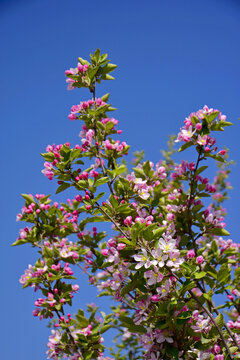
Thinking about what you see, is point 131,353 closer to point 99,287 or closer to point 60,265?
point 99,287

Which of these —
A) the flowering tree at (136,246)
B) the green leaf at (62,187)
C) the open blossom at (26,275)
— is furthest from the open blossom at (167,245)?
the open blossom at (26,275)

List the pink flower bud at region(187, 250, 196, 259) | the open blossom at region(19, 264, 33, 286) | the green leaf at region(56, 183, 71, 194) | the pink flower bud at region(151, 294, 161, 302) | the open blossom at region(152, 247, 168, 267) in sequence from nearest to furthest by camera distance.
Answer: the open blossom at region(152, 247, 168, 267)
the pink flower bud at region(151, 294, 161, 302)
the pink flower bud at region(187, 250, 196, 259)
the green leaf at region(56, 183, 71, 194)
the open blossom at region(19, 264, 33, 286)

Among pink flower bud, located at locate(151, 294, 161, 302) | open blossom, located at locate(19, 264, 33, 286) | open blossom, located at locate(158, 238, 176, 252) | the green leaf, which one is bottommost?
pink flower bud, located at locate(151, 294, 161, 302)

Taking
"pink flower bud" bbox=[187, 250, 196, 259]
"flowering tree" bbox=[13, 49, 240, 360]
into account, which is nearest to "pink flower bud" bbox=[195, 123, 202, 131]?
"flowering tree" bbox=[13, 49, 240, 360]

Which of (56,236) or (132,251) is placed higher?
(56,236)

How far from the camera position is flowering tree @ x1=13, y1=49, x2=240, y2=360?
2287mm

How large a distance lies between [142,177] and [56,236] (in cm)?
122

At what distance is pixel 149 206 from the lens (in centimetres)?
302

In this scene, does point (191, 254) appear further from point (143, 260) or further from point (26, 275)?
point (26, 275)

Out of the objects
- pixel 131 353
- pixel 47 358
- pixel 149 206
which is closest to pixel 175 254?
pixel 149 206

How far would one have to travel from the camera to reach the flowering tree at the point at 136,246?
7.50 feet

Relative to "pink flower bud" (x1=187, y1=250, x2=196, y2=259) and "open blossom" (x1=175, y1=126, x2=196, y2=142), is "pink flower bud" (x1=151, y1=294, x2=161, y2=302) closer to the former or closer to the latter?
"pink flower bud" (x1=187, y1=250, x2=196, y2=259)

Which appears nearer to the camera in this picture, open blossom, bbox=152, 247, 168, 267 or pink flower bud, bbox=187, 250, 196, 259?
open blossom, bbox=152, 247, 168, 267

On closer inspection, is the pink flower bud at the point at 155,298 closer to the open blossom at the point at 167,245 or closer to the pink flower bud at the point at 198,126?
the open blossom at the point at 167,245
